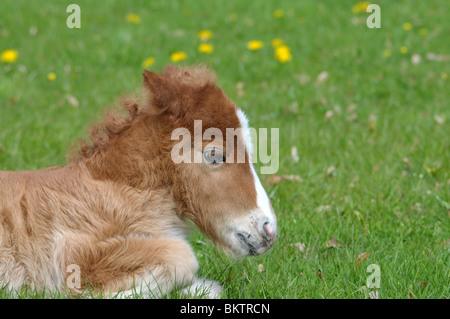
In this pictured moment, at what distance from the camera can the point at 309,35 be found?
8695 millimetres

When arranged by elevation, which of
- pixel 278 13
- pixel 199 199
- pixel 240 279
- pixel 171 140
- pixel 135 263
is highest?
pixel 278 13

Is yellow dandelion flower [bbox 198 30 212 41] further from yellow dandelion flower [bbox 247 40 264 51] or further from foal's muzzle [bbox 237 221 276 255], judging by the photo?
foal's muzzle [bbox 237 221 276 255]

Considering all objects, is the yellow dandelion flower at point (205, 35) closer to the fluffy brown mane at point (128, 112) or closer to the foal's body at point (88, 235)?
the fluffy brown mane at point (128, 112)

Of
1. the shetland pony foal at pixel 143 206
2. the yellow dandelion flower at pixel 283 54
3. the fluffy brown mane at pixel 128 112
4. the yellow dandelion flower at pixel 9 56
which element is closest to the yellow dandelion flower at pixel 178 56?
the yellow dandelion flower at pixel 283 54

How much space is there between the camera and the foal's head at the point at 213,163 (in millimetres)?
2990

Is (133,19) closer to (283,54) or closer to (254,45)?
(254,45)

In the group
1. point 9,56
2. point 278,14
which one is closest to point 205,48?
point 278,14

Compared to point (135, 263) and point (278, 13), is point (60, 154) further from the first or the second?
point (278, 13)

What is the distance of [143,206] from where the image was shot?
10.1 ft

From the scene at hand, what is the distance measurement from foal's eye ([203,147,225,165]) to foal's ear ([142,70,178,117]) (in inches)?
9.7

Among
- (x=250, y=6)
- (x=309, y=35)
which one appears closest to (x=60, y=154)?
(x=309, y=35)

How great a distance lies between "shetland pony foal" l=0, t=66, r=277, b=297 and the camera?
2.89 metres

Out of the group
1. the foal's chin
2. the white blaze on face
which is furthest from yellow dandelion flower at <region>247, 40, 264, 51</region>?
the foal's chin
